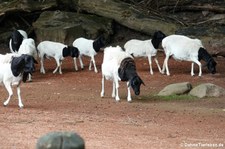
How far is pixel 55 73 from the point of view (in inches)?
704

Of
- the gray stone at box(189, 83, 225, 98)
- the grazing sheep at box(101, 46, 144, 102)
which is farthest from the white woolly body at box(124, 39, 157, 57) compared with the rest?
the grazing sheep at box(101, 46, 144, 102)

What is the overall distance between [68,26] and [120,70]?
10035 millimetres

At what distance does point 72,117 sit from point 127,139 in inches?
83.0

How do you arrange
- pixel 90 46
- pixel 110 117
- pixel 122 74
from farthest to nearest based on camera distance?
pixel 90 46 → pixel 122 74 → pixel 110 117

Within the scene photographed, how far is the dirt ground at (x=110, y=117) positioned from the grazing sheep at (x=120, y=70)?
0.43m

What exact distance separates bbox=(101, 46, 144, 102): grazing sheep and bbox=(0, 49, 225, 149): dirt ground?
426 mm

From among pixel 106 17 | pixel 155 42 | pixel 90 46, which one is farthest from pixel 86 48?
pixel 106 17

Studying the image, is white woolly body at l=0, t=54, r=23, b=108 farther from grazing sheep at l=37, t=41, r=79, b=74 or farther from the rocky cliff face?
the rocky cliff face

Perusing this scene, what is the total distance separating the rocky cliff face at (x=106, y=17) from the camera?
71.4 feet

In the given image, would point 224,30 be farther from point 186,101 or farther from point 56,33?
point 186,101

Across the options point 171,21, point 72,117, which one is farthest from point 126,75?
point 171,21

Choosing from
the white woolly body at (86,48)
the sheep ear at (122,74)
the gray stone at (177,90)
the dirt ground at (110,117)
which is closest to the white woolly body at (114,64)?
the sheep ear at (122,74)

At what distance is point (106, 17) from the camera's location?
23391mm

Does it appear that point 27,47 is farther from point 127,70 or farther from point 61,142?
point 61,142
